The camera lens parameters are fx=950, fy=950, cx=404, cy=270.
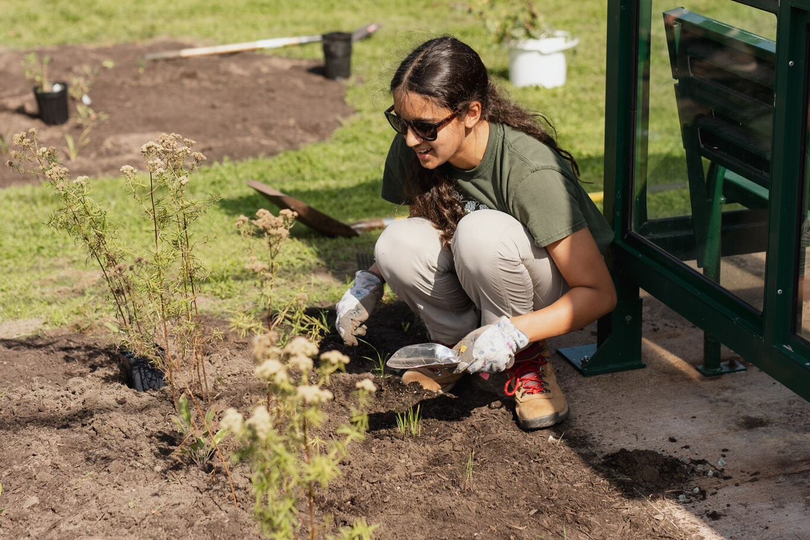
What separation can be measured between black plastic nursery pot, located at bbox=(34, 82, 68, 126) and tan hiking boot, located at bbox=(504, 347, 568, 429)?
5.06 m

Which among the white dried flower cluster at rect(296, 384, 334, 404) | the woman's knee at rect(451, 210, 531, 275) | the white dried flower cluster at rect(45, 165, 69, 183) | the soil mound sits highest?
the white dried flower cluster at rect(45, 165, 69, 183)

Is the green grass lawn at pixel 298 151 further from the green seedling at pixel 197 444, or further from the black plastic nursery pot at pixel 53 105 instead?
the black plastic nursery pot at pixel 53 105

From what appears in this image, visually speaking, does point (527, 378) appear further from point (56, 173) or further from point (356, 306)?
point (56, 173)

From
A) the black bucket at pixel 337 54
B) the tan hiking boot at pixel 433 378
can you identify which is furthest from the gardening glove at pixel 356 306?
the black bucket at pixel 337 54

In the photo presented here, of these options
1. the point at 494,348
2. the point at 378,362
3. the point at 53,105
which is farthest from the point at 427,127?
the point at 53,105

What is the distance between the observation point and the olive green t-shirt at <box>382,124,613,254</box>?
2951 mm

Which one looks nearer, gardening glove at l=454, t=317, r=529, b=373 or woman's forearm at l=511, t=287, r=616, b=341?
gardening glove at l=454, t=317, r=529, b=373

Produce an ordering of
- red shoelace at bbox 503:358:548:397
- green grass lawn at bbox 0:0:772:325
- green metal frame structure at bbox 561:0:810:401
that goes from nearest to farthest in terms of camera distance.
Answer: green metal frame structure at bbox 561:0:810:401 < red shoelace at bbox 503:358:548:397 < green grass lawn at bbox 0:0:772:325

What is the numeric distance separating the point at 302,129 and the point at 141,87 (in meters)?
1.92

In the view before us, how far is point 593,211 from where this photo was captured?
307 cm

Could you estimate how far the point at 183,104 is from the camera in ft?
25.0

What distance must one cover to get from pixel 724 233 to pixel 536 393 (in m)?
0.81

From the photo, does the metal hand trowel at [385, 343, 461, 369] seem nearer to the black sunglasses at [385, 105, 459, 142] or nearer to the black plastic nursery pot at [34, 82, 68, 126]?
the black sunglasses at [385, 105, 459, 142]

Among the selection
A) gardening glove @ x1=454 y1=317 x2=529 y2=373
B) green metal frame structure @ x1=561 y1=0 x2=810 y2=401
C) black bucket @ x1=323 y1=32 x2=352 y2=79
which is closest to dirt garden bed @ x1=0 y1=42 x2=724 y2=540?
gardening glove @ x1=454 y1=317 x2=529 y2=373
